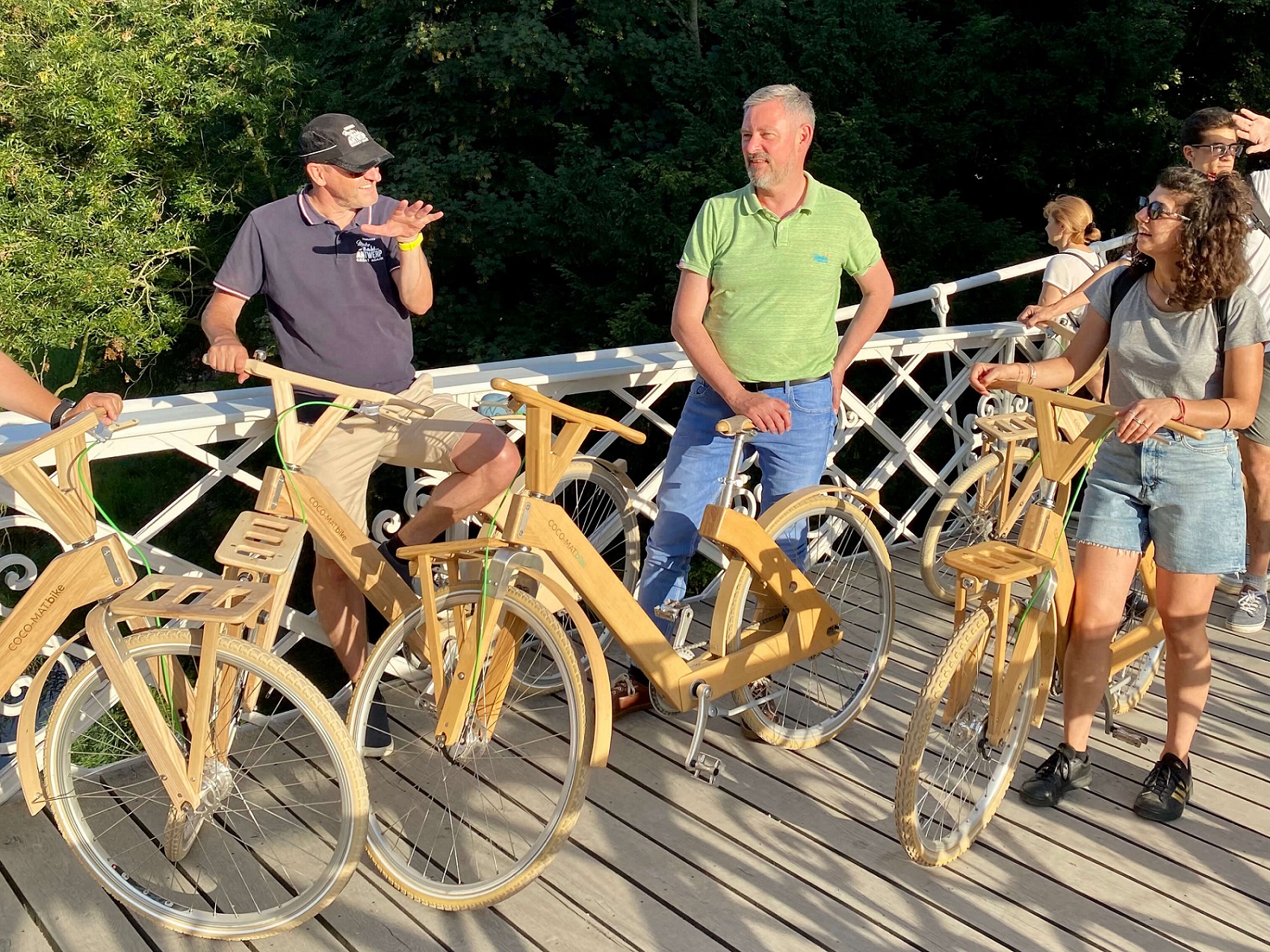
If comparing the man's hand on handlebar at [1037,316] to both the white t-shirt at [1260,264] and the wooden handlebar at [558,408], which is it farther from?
the wooden handlebar at [558,408]

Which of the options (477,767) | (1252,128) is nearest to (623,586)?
(477,767)

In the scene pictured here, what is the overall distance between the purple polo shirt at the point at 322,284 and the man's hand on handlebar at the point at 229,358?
177 millimetres

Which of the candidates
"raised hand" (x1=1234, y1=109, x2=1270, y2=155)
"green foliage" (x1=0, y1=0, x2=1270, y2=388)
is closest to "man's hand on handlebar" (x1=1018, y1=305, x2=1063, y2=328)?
"raised hand" (x1=1234, y1=109, x2=1270, y2=155)

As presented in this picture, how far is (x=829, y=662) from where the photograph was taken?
Result: 353cm

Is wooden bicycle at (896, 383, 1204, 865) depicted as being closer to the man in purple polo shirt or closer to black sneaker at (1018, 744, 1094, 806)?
black sneaker at (1018, 744, 1094, 806)

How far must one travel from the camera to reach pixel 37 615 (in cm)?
227

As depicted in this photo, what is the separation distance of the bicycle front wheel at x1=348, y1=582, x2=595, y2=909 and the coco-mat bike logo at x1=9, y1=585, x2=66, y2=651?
0.58 metres

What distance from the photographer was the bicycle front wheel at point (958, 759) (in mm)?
2412

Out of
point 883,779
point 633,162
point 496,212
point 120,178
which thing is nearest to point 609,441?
point 883,779

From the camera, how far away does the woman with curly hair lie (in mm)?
2414

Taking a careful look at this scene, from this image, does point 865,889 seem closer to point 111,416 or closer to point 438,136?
point 111,416

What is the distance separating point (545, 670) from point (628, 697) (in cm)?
33

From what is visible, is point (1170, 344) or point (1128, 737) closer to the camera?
point (1170, 344)

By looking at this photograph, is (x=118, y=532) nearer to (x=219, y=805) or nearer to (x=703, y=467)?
(x=219, y=805)
